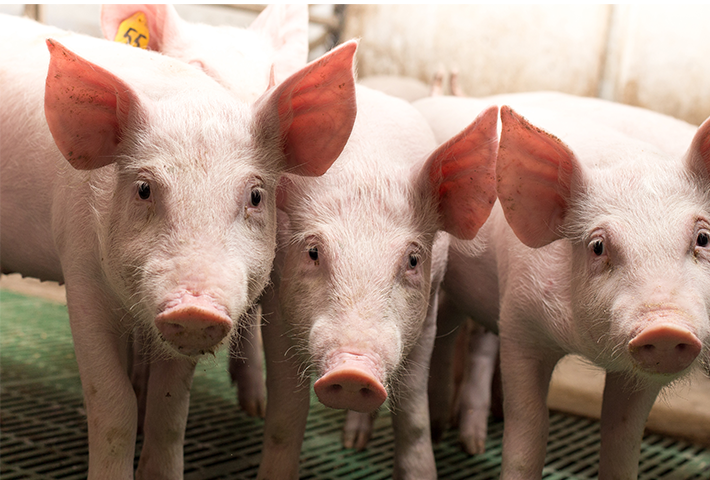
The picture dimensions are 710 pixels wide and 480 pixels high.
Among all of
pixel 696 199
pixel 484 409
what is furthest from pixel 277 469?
pixel 696 199

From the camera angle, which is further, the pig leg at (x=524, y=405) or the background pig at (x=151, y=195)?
the pig leg at (x=524, y=405)

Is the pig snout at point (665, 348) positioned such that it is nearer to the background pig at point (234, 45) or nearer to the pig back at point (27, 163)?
the background pig at point (234, 45)

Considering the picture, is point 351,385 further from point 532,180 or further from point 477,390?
point 477,390

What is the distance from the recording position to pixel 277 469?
90.1 inches

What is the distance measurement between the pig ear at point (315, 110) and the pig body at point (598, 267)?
47 cm

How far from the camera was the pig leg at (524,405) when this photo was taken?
2.21 meters

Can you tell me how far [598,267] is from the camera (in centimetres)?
191

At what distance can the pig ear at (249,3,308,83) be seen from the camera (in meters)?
2.98

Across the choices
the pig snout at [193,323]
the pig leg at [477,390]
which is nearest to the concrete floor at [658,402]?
the pig leg at [477,390]

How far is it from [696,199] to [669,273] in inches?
12.1

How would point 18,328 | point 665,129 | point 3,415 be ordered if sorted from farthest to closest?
point 18,328 < point 3,415 < point 665,129

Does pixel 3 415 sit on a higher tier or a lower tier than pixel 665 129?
lower

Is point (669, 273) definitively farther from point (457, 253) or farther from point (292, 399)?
point (292, 399)

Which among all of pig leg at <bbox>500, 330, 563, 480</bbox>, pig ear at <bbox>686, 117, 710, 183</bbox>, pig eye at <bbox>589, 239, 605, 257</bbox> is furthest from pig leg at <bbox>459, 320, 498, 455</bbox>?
pig ear at <bbox>686, 117, 710, 183</bbox>
